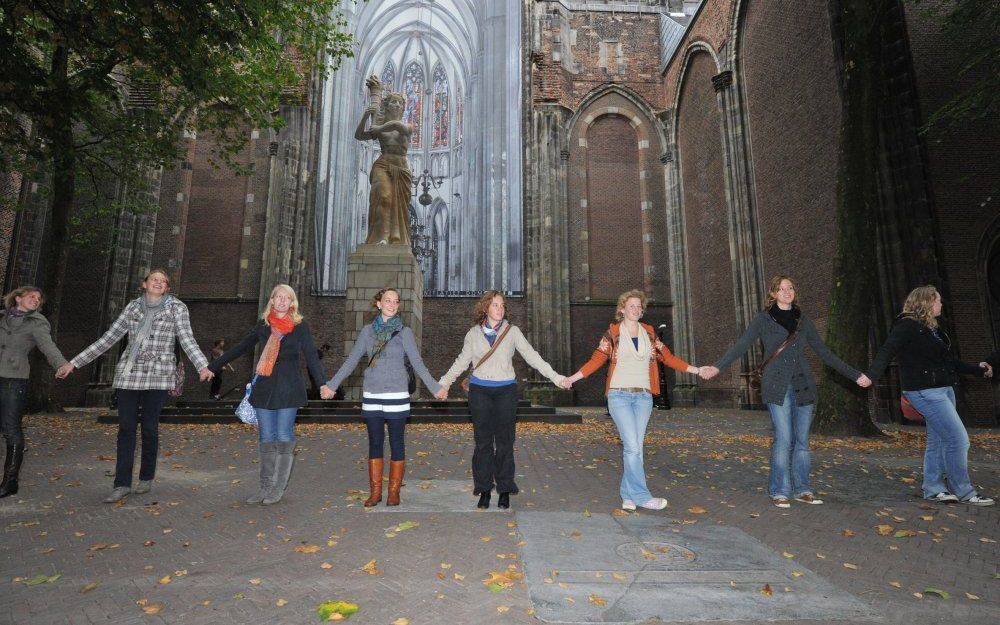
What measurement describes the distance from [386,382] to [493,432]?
0.97m

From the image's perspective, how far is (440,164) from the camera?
145 feet

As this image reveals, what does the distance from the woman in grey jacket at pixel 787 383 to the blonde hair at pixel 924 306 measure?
79 cm

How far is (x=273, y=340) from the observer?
15.2 feet

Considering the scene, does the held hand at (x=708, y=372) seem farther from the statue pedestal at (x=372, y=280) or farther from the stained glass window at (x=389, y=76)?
the stained glass window at (x=389, y=76)

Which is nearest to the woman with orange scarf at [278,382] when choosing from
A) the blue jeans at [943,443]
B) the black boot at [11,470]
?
the black boot at [11,470]

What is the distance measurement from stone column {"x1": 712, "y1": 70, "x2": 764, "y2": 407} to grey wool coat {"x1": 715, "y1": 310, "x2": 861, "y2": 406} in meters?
12.6

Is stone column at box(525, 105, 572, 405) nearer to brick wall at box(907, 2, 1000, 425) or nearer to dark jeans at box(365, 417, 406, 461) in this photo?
brick wall at box(907, 2, 1000, 425)

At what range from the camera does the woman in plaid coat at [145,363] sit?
183 inches

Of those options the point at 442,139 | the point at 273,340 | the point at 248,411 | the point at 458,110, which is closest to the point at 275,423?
the point at 248,411

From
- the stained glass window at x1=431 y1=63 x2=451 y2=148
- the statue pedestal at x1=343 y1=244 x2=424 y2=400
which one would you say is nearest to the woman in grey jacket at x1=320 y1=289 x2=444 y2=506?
the statue pedestal at x1=343 y1=244 x2=424 y2=400

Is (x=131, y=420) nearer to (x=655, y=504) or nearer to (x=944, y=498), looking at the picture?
(x=655, y=504)

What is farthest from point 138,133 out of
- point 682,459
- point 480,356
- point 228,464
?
point 682,459

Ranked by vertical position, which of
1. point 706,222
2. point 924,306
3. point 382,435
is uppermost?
point 706,222

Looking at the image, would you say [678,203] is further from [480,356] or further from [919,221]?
[480,356]
